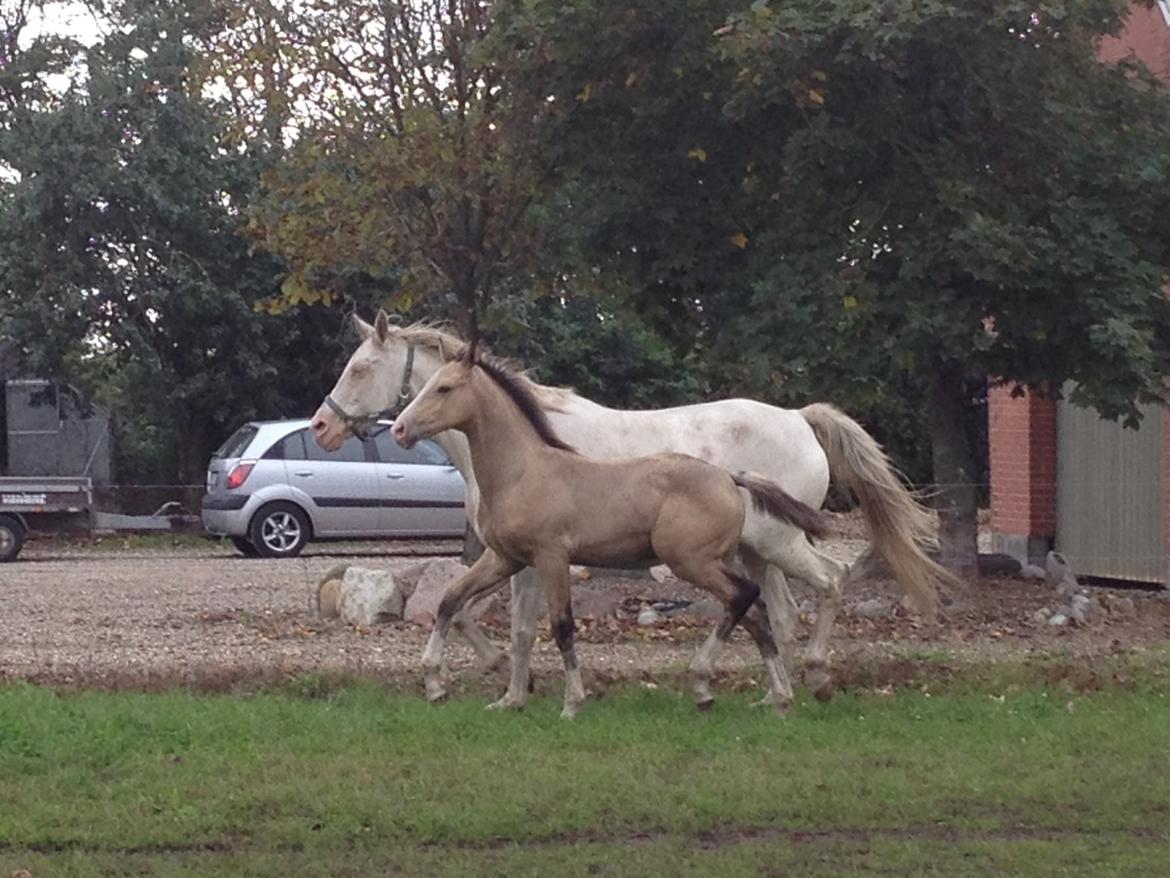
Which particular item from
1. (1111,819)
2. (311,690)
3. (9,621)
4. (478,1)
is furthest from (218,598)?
(1111,819)

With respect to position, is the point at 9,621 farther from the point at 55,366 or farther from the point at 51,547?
the point at 55,366

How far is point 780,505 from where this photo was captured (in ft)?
32.7

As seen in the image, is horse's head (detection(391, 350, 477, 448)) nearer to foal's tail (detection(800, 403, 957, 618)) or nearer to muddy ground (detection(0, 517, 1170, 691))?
muddy ground (detection(0, 517, 1170, 691))

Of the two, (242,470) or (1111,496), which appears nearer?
(1111,496)

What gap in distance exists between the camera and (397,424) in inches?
382

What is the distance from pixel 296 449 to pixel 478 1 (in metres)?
8.24

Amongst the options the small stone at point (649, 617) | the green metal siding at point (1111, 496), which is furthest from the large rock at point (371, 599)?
the green metal siding at point (1111, 496)

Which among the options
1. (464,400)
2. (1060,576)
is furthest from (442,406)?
(1060,576)

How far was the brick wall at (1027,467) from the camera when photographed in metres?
22.0

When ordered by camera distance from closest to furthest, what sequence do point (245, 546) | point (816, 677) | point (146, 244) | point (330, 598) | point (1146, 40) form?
point (816, 677), point (330, 598), point (1146, 40), point (245, 546), point (146, 244)

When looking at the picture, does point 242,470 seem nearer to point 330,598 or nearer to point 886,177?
point 330,598

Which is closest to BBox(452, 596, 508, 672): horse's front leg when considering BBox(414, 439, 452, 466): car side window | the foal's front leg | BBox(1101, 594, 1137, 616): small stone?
the foal's front leg

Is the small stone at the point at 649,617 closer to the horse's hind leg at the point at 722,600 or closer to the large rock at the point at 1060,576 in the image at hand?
the large rock at the point at 1060,576

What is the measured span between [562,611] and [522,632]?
44 cm
